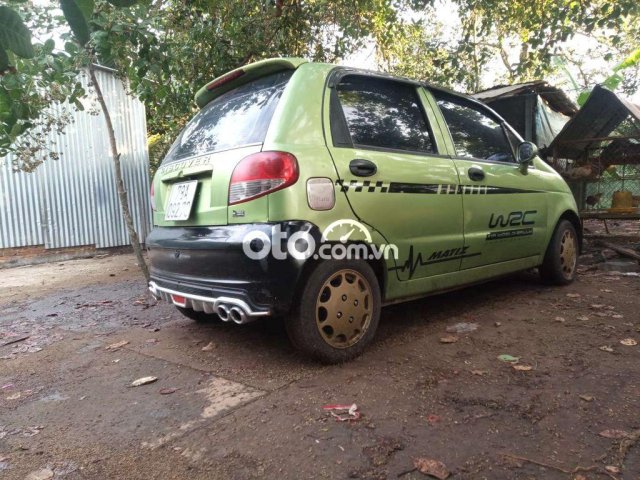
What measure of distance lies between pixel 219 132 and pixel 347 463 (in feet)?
6.47

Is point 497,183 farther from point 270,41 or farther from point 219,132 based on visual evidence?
point 270,41

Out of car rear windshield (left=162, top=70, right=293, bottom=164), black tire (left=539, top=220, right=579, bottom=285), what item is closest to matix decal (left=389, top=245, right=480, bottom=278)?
car rear windshield (left=162, top=70, right=293, bottom=164)

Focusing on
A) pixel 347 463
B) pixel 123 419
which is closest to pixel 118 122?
pixel 123 419

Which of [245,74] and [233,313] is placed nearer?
[233,313]

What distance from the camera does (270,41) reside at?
643 cm

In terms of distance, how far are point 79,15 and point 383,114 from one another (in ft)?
7.41

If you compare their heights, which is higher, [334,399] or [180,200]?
[180,200]

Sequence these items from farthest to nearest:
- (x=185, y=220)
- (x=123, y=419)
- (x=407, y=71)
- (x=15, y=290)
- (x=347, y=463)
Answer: (x=407, y=71)
(x=15, y=290)
(x=185, y=220)
(x=123, y=419)
(x=347, y=463)

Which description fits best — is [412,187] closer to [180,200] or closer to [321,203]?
[321,203]

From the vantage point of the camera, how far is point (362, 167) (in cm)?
257

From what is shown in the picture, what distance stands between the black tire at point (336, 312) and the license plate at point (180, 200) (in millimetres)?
845

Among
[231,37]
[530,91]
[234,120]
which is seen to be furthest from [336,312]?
[530,91]

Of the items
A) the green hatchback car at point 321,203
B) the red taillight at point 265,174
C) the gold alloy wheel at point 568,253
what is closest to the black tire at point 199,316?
the green hatchback car at point 321,203

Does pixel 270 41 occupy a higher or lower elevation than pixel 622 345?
higher
